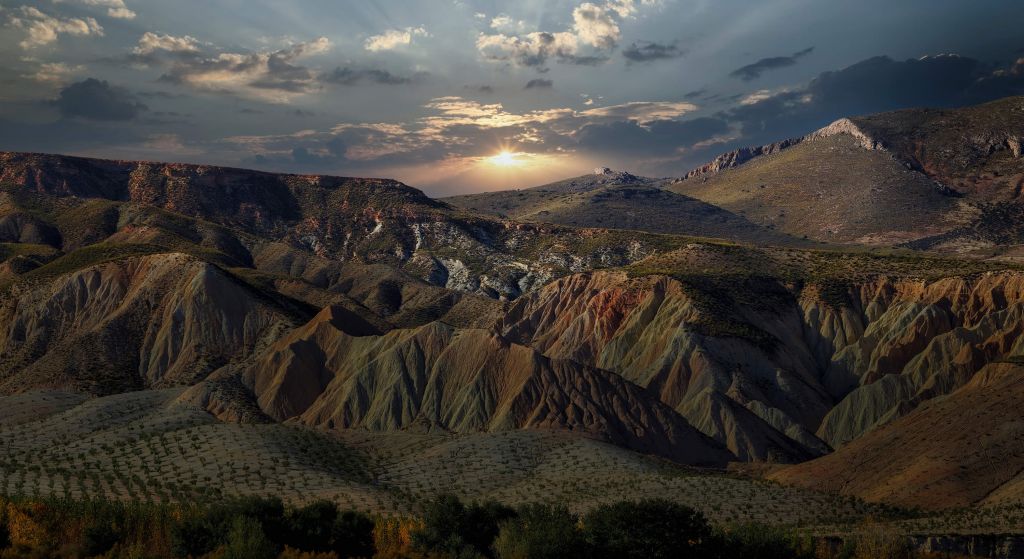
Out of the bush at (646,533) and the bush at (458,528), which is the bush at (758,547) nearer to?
the bush at (646,533)

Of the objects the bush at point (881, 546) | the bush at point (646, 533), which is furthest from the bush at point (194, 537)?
the bush at point (881, 546)

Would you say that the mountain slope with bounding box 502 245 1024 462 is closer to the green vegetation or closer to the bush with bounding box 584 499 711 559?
the green vegetation

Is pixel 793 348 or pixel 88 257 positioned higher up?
pixel 88 257

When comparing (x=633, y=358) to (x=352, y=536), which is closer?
(x=352, y=536)

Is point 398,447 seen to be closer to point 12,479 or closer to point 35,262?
point 12,479

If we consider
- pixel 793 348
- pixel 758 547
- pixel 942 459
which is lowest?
pixel 793 348

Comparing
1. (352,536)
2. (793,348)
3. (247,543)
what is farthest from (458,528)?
(793,348)

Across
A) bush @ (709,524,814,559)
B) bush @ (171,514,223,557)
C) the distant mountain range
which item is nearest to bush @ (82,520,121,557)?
bush @ (171,514,223,557)

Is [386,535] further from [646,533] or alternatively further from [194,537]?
[646,533]
